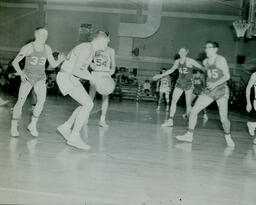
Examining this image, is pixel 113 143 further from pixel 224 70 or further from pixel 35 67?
pixel 224 70

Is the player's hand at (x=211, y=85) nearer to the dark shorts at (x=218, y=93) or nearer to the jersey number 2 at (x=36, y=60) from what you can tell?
the dark shorts at (x=218, y=93)

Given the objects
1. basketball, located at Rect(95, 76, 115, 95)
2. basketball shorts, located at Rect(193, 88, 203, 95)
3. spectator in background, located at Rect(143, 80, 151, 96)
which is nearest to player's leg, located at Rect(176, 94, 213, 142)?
basketball, located at Rect(95, 76, 115, 95)

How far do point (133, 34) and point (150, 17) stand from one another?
3.55 feet

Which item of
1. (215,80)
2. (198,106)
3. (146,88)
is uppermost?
(215,80)

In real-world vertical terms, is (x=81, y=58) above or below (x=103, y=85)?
above

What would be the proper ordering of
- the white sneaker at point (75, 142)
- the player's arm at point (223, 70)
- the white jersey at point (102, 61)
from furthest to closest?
1. the white jersey at point (102, 61)
2. the player's arm at point (223, 70)
3. the white sneaker at point (75, 142)

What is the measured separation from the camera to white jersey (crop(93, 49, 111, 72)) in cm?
703

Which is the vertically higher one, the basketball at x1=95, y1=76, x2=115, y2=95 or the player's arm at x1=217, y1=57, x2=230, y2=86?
the player's arm at x1=217, y1=57, x2=230, y2=86

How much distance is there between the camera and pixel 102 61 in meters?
7.03

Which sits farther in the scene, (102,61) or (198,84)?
(198,84)

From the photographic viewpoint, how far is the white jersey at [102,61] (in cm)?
703

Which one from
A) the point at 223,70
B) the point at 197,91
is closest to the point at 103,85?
the point at 223,70

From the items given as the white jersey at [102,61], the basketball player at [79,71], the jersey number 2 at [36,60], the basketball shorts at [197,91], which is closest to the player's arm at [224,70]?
the basketball player at [79,71]

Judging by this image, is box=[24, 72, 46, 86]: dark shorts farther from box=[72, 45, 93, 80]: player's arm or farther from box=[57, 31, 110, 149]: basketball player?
box=[72, 45, 93, 80]: player's arm
